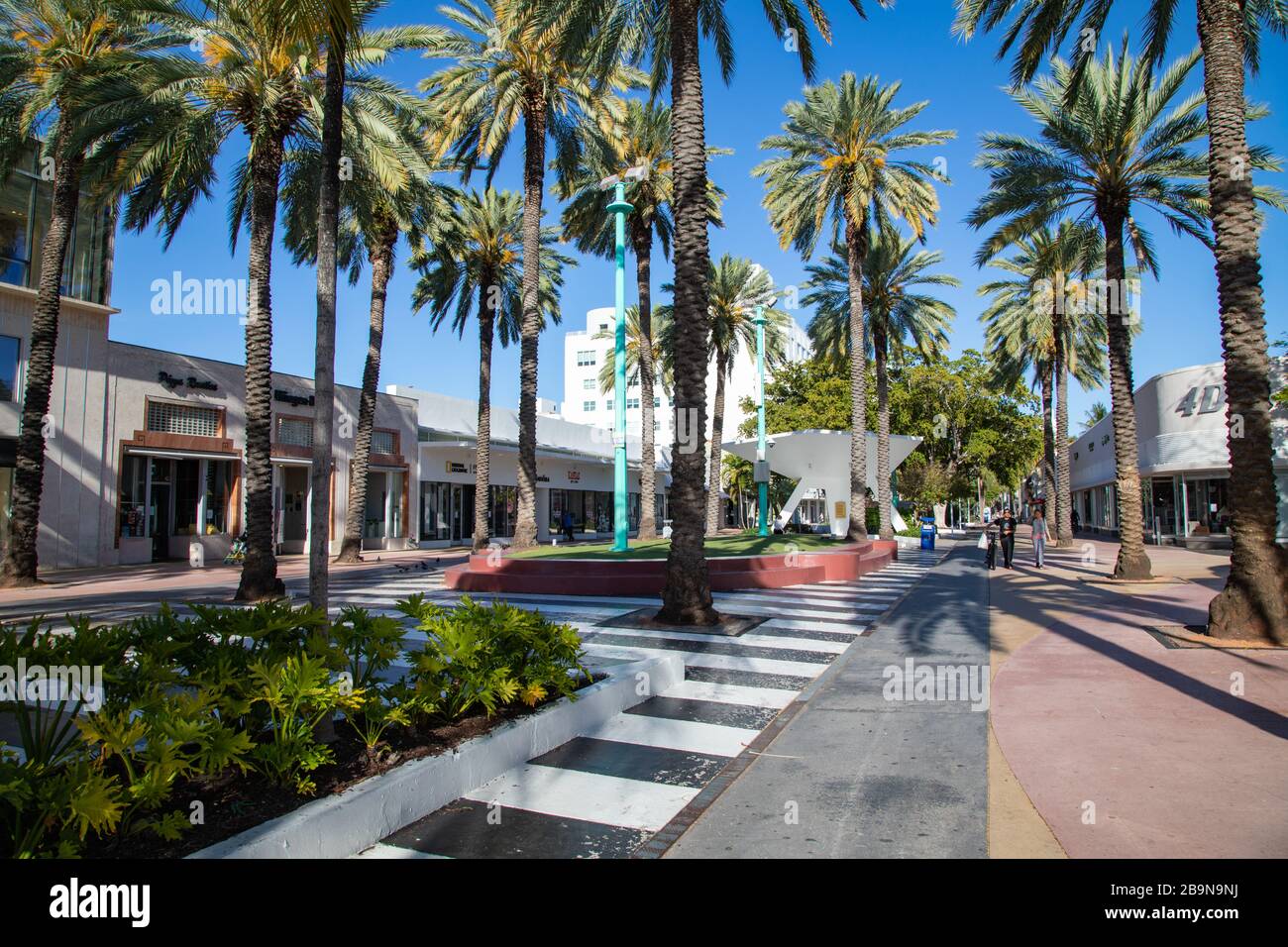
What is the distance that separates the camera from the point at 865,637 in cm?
1059

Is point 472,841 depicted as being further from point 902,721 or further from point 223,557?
point 223,557

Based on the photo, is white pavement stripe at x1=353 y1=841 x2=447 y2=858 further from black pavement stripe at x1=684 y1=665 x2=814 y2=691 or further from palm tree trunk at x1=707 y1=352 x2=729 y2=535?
palm tree trunk at x1=707 y1=352 x2=729 y2=535

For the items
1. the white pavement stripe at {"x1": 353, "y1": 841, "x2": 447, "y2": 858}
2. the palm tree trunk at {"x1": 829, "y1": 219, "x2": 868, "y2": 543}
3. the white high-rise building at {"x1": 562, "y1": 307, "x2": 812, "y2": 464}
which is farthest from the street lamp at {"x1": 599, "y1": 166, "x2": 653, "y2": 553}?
the white high-rise building at {"x1": 562, "y1": 307, "x2": 812, "y2": 464}

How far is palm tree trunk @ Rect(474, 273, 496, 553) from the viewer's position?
1022 inches

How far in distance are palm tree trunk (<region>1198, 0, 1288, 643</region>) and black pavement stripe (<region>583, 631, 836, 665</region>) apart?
496 centimetres

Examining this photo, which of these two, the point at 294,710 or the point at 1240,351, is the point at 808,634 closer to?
the point at 1240,351

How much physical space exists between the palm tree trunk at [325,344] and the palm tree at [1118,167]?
54.4ft

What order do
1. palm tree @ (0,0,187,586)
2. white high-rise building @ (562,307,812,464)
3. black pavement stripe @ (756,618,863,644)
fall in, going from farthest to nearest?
white high-rise building @ (562,307,812,464)
palm tree @ (0,0,187,586)
black pavement stripe @ (756,618,863,644)

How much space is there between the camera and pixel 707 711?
7023mm

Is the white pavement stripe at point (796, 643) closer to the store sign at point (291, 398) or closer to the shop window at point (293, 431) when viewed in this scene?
the shop window at point (293, 431)

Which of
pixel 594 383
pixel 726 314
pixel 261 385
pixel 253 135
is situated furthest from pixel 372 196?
pixel 594 383

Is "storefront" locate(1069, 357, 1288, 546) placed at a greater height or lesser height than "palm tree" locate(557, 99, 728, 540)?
lesser

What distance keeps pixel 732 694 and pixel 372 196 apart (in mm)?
15003

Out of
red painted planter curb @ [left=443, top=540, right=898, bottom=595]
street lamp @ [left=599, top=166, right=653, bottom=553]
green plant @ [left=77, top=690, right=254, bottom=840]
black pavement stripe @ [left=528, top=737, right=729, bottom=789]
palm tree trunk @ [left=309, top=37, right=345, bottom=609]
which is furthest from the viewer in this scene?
street lamp @ [left=599, top=166, right=653, bottom=553]
